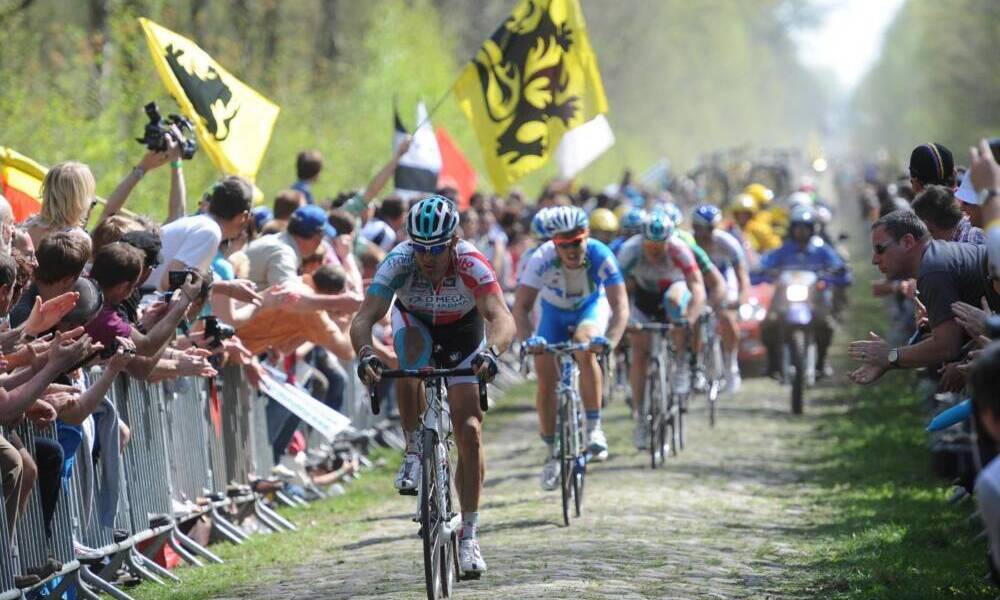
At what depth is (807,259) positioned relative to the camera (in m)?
21.8

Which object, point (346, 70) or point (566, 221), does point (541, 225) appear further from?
point (346, 70)

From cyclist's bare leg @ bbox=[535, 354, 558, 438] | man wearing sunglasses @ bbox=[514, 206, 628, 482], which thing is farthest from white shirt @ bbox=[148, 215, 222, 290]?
cyclist's bare leg @ bbox=[535, 354, 558, 438]

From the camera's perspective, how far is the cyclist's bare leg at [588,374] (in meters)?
13.7

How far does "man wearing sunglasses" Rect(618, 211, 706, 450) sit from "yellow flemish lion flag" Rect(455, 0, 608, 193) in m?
1.15

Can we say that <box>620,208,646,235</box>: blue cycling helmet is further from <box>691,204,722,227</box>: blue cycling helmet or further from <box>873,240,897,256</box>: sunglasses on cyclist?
<box>873,240,897,256</box>: sunglasses on cyclist

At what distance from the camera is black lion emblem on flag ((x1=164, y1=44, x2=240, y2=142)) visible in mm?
13412

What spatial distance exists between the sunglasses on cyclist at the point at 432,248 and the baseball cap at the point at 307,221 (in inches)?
154

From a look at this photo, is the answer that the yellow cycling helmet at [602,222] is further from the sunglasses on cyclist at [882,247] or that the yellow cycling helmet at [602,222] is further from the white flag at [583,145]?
the sunglasses on cyclist at [882,247]

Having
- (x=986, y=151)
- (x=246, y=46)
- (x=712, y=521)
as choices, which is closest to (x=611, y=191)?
(x=246, y=46)

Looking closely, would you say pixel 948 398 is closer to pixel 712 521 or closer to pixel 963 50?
pixel 712 521

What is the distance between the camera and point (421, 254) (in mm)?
9875

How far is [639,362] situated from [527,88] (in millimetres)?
2597

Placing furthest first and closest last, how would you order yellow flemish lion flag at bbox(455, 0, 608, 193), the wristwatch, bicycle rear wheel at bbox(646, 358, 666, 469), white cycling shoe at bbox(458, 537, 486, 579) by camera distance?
yellow flemish lion flag at bbox(455, 0, 608, 193) < bicycle rear wheel at bbox(646, 358, 666, 469) < white cycling shoe at bbox(458, 537, 486, 579) < the wristwatch

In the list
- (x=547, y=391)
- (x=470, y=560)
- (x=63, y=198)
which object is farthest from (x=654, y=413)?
(x=63, y=198)
